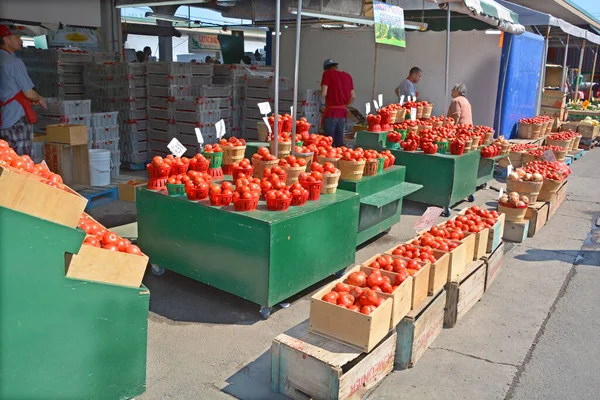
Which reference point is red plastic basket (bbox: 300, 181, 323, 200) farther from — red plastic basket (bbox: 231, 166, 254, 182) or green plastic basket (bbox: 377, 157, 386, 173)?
green plastic basket (bbox: 377, 157, 386, 173)

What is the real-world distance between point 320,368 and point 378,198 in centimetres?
355

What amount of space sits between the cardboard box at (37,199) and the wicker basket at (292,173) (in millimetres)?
3135

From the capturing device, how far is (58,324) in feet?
10.5

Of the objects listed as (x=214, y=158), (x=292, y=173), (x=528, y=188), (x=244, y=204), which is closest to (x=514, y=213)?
(x=528, y=188)

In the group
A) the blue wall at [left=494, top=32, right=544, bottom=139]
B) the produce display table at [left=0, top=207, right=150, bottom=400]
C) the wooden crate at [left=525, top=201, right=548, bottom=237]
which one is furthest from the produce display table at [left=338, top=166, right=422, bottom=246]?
the blue wall at [left=494, top=32, right=544, bottom=139]

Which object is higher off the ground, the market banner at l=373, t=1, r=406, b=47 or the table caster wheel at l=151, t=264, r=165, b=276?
the market banner at l=373, t=1, r=406, b=47

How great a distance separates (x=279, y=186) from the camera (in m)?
5.53

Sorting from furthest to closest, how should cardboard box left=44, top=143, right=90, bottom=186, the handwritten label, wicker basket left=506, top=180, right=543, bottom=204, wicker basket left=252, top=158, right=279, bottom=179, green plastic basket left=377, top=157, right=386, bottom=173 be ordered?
the handwritten label < wicker basket left=506, top=180, right=543, bottom=204 < cardboard box left=44, top=143, right=90, bottom=186 < green plastic basket left=377, top=157, right=386, bottom=173 < wicker basket left=252, top=158, right=279, bottom=179

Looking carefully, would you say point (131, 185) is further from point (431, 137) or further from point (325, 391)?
point (325, 391)

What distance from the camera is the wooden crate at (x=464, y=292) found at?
16.8ft

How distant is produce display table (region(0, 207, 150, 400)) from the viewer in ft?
9.69

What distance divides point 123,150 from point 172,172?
647 centimetres

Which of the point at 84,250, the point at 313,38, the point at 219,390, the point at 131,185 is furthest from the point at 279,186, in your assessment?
the point at 313,38

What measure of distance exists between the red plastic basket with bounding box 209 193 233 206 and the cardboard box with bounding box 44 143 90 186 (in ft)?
13.9
